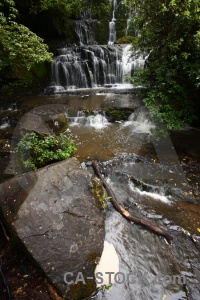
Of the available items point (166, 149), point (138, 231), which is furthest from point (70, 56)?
point (138, 231)

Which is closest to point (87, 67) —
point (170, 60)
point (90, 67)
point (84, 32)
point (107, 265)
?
point (90, 67)

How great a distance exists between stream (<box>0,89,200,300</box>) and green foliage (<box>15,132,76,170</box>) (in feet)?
2.70

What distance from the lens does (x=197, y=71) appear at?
211 inches

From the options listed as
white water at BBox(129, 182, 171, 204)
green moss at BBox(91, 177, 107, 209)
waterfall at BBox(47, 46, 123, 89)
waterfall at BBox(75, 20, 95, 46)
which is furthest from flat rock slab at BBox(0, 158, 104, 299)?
waterfall at BBox(75, 20, 95, 46)

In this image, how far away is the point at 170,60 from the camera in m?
6.30

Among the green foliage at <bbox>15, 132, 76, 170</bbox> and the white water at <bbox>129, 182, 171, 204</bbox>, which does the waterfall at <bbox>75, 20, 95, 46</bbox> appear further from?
the white water at <bbox>129, 182, 171, 204</bbox>

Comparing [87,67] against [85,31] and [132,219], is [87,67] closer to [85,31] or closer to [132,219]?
[85,31]

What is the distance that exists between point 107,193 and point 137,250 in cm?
139

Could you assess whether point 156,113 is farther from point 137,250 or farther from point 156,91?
point 137,250

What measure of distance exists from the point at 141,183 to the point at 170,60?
3.92 meters

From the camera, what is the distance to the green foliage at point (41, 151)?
4.47 m

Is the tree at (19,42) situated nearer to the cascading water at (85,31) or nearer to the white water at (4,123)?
the white water at (4,123)

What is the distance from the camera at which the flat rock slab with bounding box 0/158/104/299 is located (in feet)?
9.82

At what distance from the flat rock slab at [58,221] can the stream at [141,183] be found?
496 millimetres
